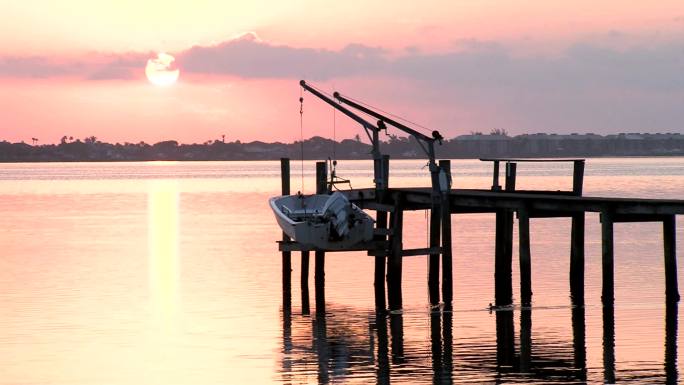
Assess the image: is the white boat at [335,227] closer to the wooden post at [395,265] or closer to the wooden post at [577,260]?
the wooden post at [395,265]

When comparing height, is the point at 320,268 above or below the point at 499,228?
below

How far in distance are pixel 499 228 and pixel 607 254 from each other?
6.37 metres

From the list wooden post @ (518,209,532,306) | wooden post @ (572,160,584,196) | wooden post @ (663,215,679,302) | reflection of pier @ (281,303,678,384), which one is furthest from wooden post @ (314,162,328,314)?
wooden post @ (663,215,679,302)

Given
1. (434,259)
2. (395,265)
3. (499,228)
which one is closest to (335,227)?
(395,265)

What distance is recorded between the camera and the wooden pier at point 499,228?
3375cm

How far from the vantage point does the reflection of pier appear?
2520 centimetres

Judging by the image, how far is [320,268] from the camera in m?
40.2

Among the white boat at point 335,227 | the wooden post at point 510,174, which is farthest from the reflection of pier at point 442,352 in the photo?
the wooden post at point 510,174

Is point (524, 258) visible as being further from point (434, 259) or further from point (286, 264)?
point (286, 264)

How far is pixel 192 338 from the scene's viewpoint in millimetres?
30719

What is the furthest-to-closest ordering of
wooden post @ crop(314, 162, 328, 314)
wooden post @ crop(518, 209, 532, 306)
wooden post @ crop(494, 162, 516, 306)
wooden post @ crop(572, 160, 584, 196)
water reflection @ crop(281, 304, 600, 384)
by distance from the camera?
1. wooden post @ crop(572, 160, 584, 196)
2. wooden post @ crop(314, 162, 328, 314)
3. wooden post @ crop(494, 162, 516, 306)
4. wooden post @ crop(518, 209, 532, 306)
5. water reflection @ crop(281, 304, 600, 384)

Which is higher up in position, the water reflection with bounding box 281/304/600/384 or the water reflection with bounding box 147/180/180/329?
the water reflection with bounding box 281/304/600/384

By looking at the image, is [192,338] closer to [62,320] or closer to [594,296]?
[62,320]

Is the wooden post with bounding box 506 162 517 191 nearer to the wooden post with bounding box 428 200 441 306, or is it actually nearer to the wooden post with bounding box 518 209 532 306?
the wooden post with bounding box 428 200 441 306
